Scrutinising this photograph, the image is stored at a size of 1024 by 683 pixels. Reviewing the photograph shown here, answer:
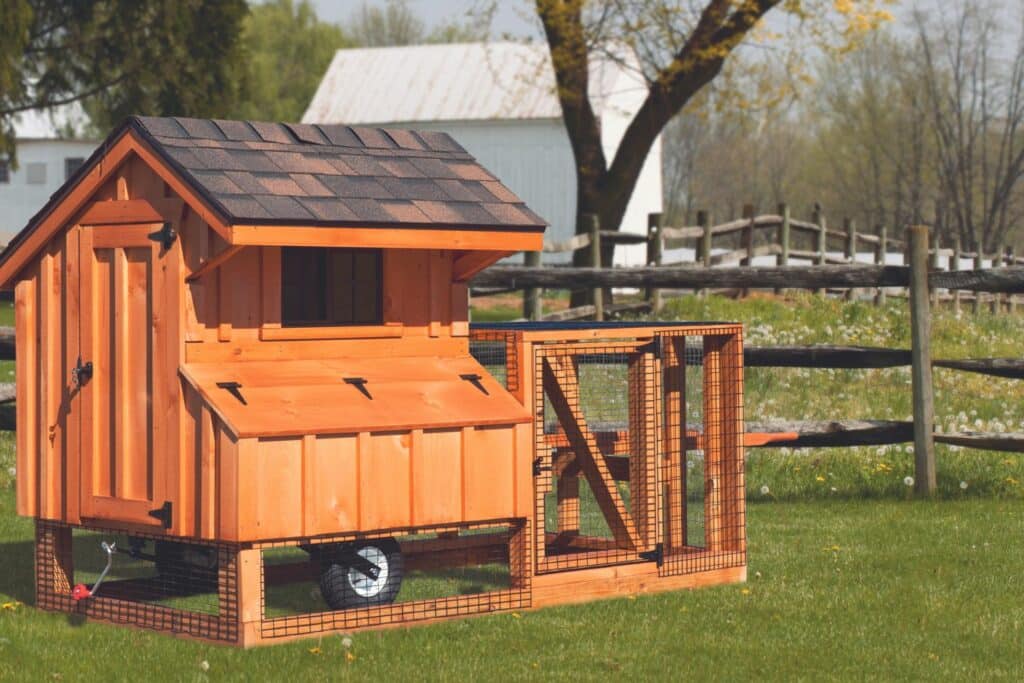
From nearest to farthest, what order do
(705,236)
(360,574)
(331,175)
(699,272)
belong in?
(331,175) < (360,574) < (699,272) < (705,236)

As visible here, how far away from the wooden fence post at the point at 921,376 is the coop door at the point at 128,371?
19.7ft

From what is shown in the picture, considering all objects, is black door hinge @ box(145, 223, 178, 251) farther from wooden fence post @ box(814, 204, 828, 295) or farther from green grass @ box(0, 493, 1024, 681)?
wooden fence post @ box(814, 204, 828, 295)

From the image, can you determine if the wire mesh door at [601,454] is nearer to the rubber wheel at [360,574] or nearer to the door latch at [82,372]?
the rubber wheel at [360,574]

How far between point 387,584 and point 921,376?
5.18 meters

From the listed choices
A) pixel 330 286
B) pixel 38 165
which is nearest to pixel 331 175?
pixel 330 286

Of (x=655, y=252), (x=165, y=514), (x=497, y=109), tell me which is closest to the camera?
(x=165, y=514)

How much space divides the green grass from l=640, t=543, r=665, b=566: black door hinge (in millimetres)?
197

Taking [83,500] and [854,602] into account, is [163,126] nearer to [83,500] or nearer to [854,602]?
[83,500]

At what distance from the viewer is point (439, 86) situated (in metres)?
50.5

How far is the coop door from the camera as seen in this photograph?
292 inches

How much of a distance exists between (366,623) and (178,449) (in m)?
1.13

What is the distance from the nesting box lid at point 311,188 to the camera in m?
7.19

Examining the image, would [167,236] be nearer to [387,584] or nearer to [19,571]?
[387,584]

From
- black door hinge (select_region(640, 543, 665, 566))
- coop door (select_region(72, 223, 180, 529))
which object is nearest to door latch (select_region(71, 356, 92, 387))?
coop door (select_region(72, 223, 180, 529))
